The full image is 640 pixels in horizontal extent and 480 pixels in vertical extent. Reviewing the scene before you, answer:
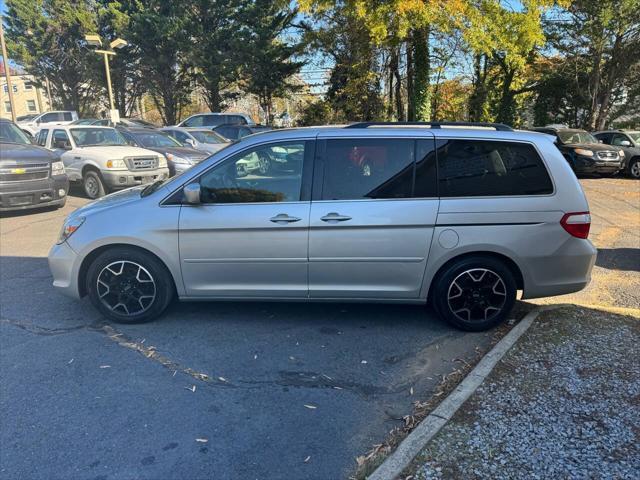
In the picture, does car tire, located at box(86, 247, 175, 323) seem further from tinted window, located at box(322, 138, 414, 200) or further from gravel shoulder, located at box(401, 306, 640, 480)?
gravel shoulder, located at box(401, 306, 640, 480)

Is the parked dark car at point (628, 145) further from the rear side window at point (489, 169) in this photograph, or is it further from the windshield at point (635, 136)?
the rear side window at point (489, 169)

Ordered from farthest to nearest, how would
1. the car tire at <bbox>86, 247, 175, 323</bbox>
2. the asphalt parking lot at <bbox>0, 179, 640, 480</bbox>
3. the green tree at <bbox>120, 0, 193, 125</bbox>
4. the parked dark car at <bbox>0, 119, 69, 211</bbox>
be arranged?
the green tree at <bbox>120, 0, 193, 125</bbox>, the parked dark car at <bbox>0, 119, 69, 211</bbox>, the car tire at <bbox>86, 247, 175, 323</bbox>, the asphalt parking lot at <bbox>0, 179, 640, 480</bbox>

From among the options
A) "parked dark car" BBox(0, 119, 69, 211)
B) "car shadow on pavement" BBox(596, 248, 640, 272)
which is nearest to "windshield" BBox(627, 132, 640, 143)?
"car shadow on pavement" BBox(596, 248, 640, 272)

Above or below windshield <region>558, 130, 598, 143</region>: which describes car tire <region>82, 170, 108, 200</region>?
below

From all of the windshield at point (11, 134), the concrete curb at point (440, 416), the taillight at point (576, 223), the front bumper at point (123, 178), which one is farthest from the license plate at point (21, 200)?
the taillight at point (576, 223)

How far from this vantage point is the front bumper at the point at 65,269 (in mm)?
4441

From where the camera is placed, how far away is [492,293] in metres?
4.28

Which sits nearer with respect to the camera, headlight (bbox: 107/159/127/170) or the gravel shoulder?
the gravel shoulder

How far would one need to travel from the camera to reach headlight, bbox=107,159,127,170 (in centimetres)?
1112

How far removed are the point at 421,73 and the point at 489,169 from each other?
17.0 m

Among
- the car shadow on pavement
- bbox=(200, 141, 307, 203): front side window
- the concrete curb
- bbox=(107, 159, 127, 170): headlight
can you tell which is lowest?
the car shadow on pavement

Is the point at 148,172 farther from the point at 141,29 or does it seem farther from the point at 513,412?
the point at 141,29

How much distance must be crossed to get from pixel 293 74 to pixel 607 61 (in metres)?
17.0

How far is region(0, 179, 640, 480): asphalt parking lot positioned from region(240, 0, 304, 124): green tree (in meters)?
25.9
